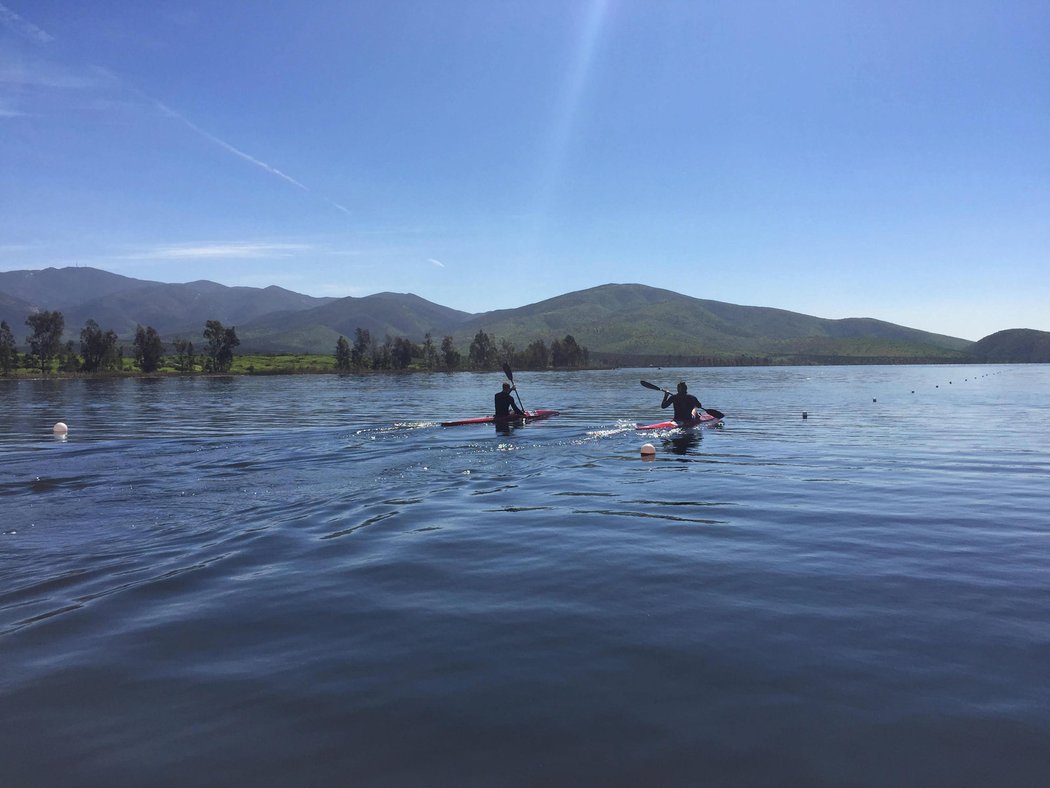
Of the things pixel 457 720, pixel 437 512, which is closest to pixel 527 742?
pixel 457 720

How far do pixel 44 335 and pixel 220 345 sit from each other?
130 feet

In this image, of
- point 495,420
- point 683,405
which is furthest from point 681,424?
point 495,420

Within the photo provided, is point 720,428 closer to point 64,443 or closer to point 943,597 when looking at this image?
point 943,597

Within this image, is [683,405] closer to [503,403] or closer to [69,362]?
[503,403]

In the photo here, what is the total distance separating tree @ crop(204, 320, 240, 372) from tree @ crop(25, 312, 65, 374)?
32.9 m

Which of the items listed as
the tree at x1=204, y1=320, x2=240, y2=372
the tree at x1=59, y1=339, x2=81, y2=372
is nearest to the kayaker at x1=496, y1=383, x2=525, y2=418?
the tree at x1=59, y1=339, x2=81, y2=372

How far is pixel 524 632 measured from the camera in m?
8.38

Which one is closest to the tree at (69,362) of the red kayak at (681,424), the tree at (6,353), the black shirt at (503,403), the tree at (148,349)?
the tree at (6,353)

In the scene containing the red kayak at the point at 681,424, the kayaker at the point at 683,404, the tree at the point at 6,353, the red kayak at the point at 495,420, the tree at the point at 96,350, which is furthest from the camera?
the tree at the point at 96,350

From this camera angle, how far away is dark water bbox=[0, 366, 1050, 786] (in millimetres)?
5746

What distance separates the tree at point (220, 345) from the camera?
6909 inches

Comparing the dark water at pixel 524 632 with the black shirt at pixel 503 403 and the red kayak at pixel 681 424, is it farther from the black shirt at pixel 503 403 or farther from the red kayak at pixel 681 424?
the black shirt at pixel 503 403

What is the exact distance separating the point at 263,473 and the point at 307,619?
13832 millimetres

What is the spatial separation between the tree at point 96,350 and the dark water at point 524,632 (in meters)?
156
